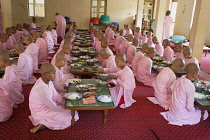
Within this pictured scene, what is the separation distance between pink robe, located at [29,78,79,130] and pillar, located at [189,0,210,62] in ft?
19.0

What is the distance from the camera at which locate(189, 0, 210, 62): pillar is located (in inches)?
292

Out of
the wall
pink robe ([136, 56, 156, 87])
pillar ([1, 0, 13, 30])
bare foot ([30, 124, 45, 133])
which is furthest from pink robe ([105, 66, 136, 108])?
the wall

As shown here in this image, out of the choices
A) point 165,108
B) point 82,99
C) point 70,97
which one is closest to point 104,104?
point 82,99

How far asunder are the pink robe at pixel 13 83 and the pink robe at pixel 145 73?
144 inches

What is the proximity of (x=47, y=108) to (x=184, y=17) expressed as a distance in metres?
14.8

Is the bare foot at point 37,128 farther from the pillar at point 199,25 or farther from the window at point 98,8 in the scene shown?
the window at point 98,8

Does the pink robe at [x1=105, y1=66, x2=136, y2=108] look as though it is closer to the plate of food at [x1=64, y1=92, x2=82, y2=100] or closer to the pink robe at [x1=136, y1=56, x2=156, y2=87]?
the plate of food at [x1=64, y1=92, x2=82, y2=100]

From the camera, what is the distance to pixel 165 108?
16.4 feet

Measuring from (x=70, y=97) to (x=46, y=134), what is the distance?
801mm

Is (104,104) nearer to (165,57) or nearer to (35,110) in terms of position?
(35,110)

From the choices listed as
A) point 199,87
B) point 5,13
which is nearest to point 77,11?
point 5,13

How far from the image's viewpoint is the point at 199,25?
7512 mm

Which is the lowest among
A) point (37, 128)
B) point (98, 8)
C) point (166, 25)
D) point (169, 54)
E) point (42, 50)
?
point (37, 128)

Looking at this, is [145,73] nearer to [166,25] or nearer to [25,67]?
[25,67]
